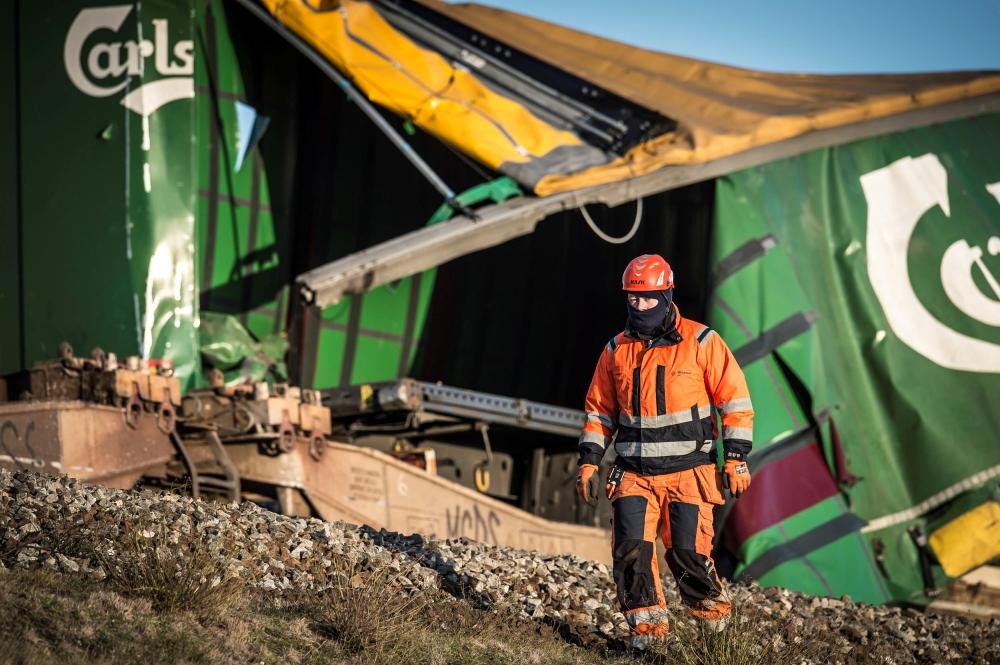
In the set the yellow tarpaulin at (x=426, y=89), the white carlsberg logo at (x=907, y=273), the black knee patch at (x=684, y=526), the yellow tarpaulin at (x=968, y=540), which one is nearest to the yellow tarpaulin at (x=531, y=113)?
the yellow tarpaulin at (x=426, y=89)

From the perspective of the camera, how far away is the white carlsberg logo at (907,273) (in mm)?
11391

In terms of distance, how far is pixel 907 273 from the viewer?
1149 cm

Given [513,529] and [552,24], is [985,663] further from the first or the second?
[552,24]

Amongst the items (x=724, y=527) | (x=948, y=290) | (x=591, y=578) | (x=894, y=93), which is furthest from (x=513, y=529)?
(x=894, y=93)

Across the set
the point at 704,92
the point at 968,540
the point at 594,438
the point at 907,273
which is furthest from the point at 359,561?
the point at 704,92

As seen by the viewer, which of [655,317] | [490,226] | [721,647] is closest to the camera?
[721,647]

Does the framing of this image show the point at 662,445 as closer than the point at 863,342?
Yes

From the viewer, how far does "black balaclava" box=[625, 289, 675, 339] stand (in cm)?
592

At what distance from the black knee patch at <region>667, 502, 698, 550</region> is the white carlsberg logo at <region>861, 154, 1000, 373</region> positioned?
620 cm

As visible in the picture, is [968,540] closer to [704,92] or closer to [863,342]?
[863,342]

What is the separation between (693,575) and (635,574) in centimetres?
27

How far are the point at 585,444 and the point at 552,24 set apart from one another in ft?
33.9

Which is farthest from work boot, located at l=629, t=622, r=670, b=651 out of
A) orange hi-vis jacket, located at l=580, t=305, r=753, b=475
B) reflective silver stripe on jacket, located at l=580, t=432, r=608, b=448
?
reflective silver stripe on jacket, located at l=580, t=432, r=608, b=448

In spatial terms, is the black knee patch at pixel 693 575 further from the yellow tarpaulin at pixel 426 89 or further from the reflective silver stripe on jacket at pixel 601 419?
the yellow tarpaulin at pixel 426 89
